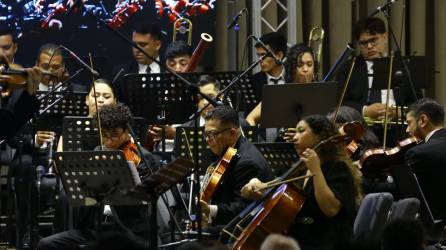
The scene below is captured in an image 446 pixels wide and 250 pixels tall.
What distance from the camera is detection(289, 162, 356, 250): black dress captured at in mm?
6746

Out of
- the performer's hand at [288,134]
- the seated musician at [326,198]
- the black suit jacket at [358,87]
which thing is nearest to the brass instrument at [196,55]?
the performer's hand at [288,134]

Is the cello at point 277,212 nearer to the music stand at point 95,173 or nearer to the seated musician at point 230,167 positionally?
the seated musician at point 230,167

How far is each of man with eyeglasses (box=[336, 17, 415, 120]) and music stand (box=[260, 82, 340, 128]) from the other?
1.31 meters

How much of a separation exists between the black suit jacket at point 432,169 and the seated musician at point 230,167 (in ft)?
3.50

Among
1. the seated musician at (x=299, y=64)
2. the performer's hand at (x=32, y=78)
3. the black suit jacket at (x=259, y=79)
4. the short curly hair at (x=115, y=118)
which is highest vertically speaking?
the performer's hand at (x=32, y=78)

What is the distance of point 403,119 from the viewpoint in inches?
371

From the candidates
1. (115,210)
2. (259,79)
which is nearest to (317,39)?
(259,79)

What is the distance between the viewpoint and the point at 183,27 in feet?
36.2

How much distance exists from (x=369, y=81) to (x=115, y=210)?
11.1 feet

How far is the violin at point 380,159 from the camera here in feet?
25.6

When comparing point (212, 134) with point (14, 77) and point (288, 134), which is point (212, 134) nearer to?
point (288, 134)

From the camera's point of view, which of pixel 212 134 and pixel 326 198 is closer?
pixel 326 198

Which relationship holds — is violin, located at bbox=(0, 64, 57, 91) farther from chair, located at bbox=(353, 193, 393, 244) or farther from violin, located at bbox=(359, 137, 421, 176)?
violin, located at bbox=(359, 137, 421, 176)

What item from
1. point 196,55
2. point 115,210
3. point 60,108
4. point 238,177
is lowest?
point 115,210
